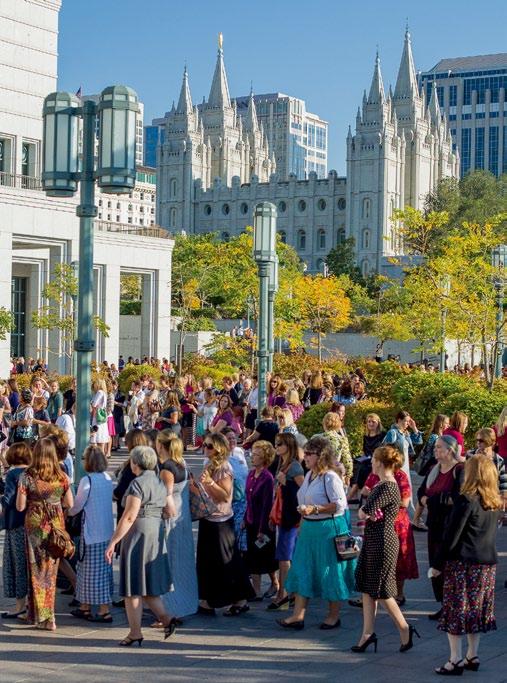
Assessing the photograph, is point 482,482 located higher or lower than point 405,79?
lower

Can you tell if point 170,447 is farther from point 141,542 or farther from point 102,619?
point 102,619

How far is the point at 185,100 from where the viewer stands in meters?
141

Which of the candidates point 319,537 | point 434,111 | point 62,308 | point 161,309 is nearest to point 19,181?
point 62,308

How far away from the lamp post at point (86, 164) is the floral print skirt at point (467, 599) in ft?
12.4

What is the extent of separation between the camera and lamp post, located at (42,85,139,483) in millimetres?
10266

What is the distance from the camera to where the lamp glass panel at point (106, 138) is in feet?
34.0

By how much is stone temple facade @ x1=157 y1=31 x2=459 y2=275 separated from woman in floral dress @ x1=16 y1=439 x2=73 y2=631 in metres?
103

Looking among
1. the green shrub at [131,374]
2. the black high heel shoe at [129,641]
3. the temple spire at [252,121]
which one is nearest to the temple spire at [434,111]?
the temple spire at [252,121]

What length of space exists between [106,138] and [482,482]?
4903 mm

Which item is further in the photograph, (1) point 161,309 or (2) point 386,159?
(2) point 386,159

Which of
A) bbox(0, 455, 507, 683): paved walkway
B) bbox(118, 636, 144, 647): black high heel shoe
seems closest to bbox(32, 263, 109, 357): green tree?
bbox(0, 455, 507, 683): paved walkway

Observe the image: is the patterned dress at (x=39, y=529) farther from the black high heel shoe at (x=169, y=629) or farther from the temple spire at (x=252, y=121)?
the temple spire at (x=252, y=121)

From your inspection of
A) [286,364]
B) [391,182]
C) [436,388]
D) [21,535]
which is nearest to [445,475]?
[21,535]

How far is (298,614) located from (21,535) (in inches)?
90.4
